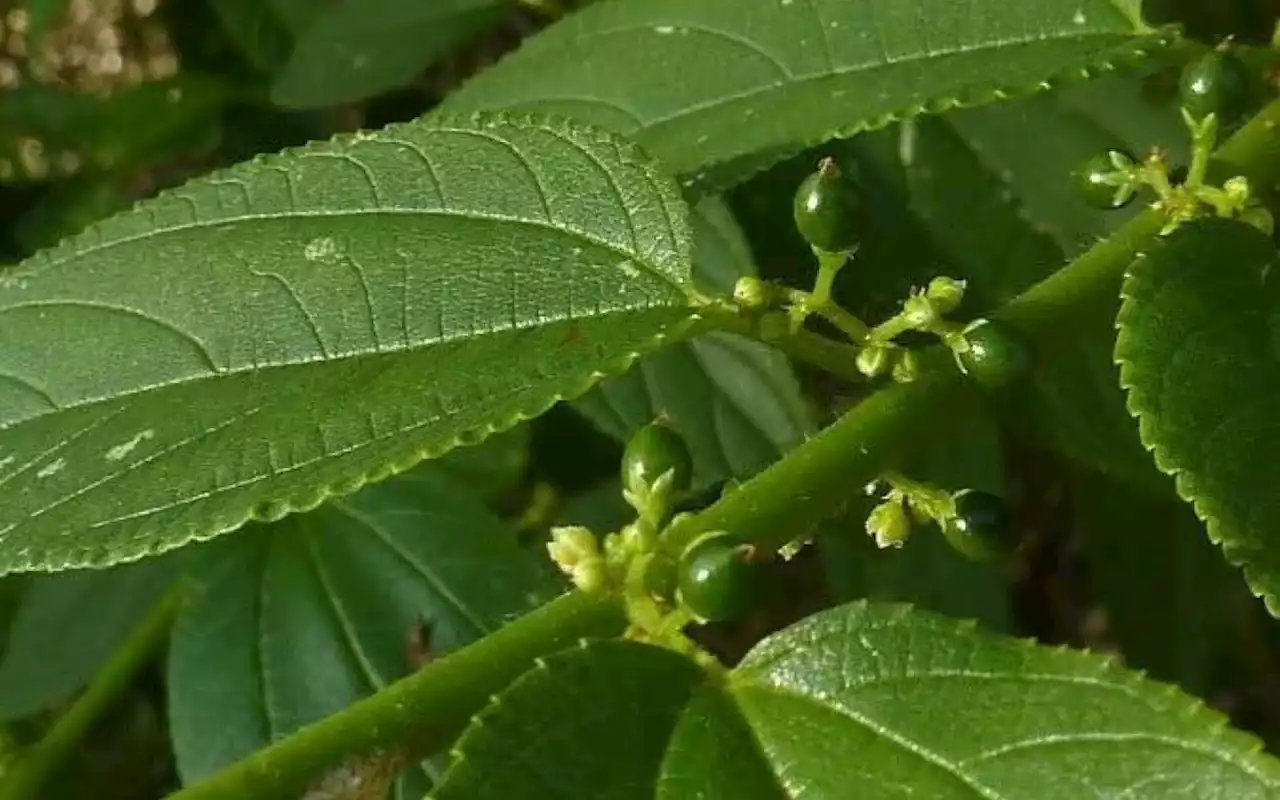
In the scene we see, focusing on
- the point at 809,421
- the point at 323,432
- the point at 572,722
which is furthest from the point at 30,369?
the point at 809,421

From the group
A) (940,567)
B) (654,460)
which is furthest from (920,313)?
(940,567)

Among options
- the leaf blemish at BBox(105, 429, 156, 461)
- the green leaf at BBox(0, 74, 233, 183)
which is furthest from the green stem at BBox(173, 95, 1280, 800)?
the green leaf at BBox(0, 74, 233, 183)

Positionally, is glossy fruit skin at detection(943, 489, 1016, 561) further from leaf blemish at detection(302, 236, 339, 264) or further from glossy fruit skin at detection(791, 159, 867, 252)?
leaf blemish at detection(302, 236, 339, 264)

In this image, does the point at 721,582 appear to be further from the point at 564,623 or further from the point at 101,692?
the point at 101,692

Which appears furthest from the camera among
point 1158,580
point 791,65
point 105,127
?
point 105,127

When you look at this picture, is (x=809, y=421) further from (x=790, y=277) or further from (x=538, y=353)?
(x=538, y=353)

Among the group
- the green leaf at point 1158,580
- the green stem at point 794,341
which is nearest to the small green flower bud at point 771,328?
the green stem at point 794,341
